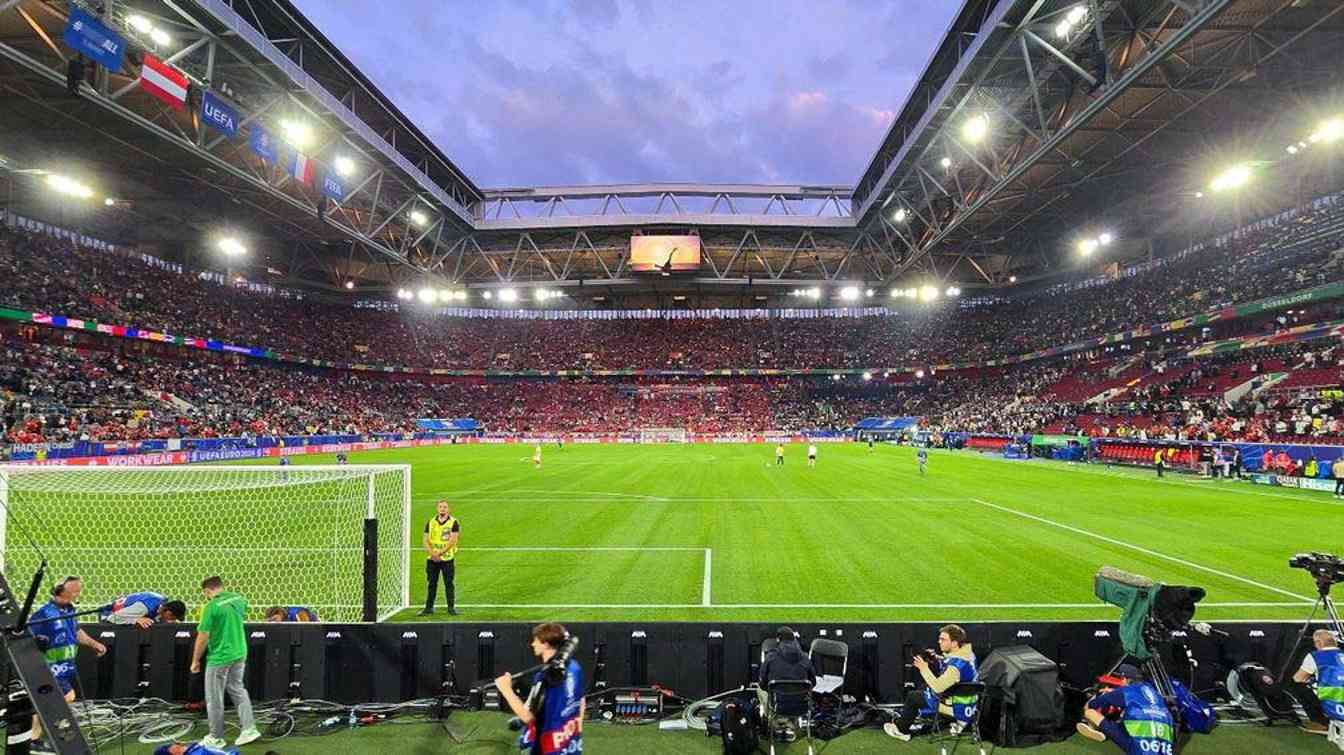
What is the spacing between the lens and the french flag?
88.6 feet

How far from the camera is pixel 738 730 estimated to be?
19.6 ft

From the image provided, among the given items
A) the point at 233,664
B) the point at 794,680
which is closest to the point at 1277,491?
the point at 794,680

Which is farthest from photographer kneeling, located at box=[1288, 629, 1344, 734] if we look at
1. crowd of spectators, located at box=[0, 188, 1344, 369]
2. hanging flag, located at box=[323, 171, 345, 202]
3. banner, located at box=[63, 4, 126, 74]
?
crowd of spectators, located at box=[0, 188, 1344, 369]

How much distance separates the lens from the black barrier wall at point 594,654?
7.16 m

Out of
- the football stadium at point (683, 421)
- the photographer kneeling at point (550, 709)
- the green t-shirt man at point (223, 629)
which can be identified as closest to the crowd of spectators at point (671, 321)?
the football stadium at point (683, 421)

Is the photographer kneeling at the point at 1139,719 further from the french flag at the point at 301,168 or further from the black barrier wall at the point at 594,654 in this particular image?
the french flag at the point at 301,168

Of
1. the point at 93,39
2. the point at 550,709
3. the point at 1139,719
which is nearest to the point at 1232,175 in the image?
the point at 1139,719

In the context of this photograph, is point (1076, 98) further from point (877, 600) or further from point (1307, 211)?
point (1307, 211)

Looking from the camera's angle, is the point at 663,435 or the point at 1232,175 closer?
the point at 1232,175

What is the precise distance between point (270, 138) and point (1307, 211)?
2552 inches

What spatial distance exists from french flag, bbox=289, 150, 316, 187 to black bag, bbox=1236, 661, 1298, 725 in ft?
106

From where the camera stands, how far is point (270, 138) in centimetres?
2531

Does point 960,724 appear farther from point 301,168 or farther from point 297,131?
point 297,131

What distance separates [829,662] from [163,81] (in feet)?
88.8
